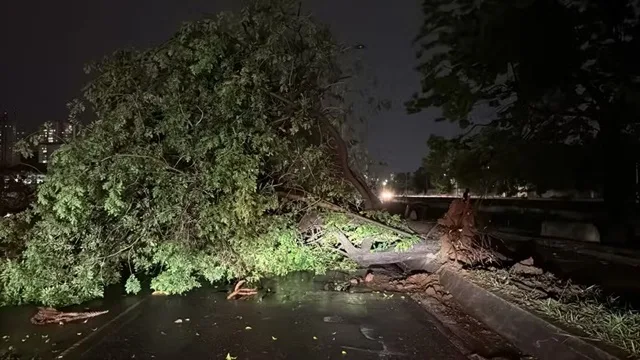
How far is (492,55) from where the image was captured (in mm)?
19188

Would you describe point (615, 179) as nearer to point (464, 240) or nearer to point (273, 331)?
point (464, 240)

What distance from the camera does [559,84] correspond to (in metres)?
18.7

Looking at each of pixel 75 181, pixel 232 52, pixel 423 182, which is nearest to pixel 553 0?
pixel 232 52

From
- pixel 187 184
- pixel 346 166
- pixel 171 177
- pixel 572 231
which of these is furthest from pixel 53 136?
pixel 572 231

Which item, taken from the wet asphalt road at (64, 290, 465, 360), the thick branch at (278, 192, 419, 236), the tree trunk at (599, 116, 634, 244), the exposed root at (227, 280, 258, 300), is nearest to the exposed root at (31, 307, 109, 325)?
the wet asphalt road at (64, 290, 465, 360)

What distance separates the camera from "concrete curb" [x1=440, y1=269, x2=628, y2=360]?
5348mm

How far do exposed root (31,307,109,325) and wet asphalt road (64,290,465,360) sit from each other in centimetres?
55

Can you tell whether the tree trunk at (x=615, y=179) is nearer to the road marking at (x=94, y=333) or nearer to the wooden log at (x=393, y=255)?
the wooden log at (x=393, y=255)

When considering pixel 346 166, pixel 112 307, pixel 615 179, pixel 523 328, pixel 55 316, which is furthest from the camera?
pixel 615 179

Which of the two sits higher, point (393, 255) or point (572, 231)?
point (572, 231)

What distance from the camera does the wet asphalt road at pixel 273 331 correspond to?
20.1 ft

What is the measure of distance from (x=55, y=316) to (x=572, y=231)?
45.3 ft

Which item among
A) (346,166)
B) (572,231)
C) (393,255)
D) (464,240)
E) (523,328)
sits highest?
(346,166)

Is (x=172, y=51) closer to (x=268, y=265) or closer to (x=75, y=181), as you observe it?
(x=75, y=181)
